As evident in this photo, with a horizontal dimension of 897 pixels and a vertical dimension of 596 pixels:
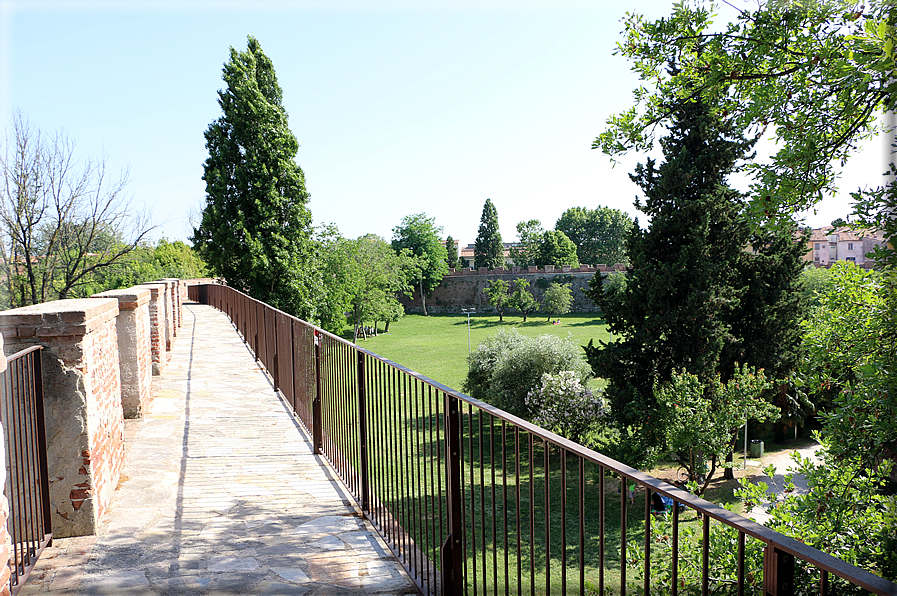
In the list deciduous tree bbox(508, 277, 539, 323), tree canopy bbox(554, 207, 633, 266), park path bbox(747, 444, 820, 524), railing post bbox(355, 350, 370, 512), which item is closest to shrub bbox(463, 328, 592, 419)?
park path bbox(747, 444, 820, 524)

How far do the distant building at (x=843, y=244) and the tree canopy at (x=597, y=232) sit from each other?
88.9 feet

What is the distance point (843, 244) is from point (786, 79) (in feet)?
136

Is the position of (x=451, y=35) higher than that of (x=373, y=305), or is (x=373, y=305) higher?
(x=451, y=35)

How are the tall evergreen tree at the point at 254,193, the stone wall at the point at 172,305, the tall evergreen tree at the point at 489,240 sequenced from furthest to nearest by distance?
the tall evergreen tree at the point at 489,240 < the tall evergreen tree at the point at 254,193 < the stone wall at the point at 172,305

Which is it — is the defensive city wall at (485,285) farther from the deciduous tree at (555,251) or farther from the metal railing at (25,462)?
the metal railing at (25,462)

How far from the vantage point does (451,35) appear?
841 cm

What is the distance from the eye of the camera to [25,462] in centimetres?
317

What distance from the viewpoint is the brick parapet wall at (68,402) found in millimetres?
3330

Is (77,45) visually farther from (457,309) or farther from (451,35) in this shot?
(457,309)

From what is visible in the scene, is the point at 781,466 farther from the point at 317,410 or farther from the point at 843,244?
the point at 843,244

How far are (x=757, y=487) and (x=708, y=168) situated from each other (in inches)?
467

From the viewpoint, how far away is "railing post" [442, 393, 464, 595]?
2598 mm

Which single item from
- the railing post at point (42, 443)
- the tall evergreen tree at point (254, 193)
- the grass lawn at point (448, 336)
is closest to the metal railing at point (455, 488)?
the railing post at point (42, 443)

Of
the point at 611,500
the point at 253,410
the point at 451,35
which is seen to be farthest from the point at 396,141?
the point at 253,410
